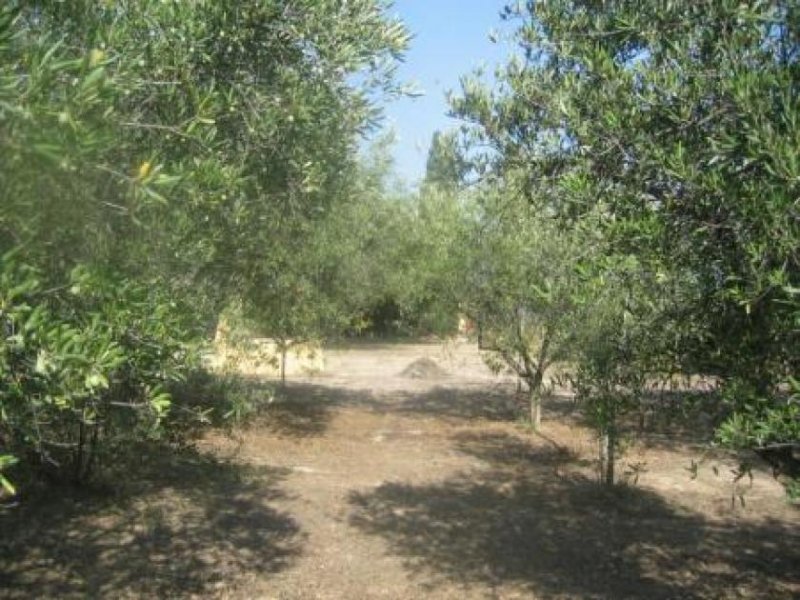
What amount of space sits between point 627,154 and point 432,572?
5.47 m

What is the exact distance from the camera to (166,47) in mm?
4633

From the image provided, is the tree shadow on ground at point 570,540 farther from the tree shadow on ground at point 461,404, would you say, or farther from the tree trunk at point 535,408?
the tree shadow on ground at point 461,404

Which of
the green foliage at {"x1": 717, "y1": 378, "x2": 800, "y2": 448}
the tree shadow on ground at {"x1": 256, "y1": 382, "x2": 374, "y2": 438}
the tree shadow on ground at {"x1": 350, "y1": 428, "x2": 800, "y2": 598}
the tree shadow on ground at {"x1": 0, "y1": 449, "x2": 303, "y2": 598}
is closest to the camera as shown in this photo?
the green foliage at {"x1": 717, "y1": 378, "x2": 800, "y2": 448}

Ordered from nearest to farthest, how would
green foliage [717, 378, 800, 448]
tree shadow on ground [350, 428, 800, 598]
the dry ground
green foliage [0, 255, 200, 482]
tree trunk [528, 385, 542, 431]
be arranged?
green foliage [0, 255, 200, 482] < green foliage [717, 378, 800, 448] < the dry ground < tree shadow on ground [350, 428, 800, 598] < tree trunk [528, 385, 542, 431]

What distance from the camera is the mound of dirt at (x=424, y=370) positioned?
27075mm

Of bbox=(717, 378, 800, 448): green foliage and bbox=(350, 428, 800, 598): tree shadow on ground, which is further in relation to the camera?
bbox=(350, 428, 800, 598): tree shadow on ground

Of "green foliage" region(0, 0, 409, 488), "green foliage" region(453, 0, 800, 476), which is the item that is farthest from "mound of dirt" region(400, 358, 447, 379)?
"green foliage" region(453, 0, 800, 476)

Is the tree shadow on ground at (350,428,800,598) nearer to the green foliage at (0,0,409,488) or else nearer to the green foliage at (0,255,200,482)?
the green foliage at (0,0,409,488)

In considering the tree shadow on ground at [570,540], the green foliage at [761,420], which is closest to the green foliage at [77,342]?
the green foliage at [761,420]

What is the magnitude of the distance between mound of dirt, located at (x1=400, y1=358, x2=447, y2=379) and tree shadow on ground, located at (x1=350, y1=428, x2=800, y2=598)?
14.1 m

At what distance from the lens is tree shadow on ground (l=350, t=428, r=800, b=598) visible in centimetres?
828

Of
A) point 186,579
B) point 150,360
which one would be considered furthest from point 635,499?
point 150,360

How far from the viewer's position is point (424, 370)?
1082 inches

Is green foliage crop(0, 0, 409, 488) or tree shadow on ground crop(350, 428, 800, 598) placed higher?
green foliage crop(0, 0, 409, 488)
